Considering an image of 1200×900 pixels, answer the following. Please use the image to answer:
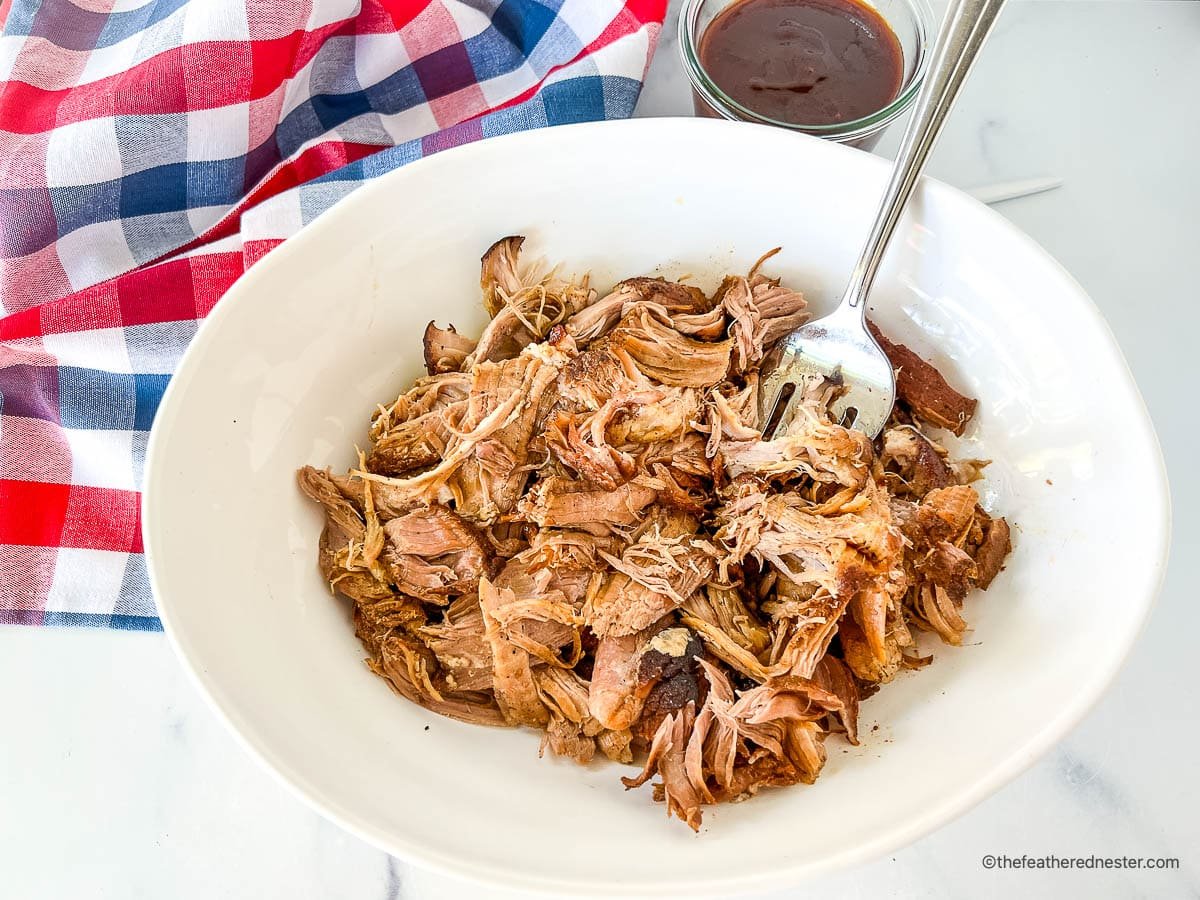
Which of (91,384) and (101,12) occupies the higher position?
(101,12)

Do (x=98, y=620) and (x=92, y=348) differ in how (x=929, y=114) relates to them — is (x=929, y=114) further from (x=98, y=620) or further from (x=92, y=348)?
(x=98, y=620)

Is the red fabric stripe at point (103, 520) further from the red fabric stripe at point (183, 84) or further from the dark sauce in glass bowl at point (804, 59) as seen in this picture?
the dark sauce in glass bowl at point (804, 59)

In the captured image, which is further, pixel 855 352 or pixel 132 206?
pixel 132 206

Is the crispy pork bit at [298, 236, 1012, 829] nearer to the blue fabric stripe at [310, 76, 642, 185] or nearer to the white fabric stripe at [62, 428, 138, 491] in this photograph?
the blue fabric stripe at [310, 76, 642, 185]

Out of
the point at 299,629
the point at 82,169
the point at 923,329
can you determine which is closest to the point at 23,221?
the point at 82,169

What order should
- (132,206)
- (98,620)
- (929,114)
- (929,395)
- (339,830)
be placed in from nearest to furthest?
(929,114) < (929,395) < (339,830) < (98,620) < (132,206)

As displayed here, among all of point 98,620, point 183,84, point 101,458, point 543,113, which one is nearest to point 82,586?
point 98,620

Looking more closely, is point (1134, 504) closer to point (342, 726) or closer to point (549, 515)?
point (549, 515)
